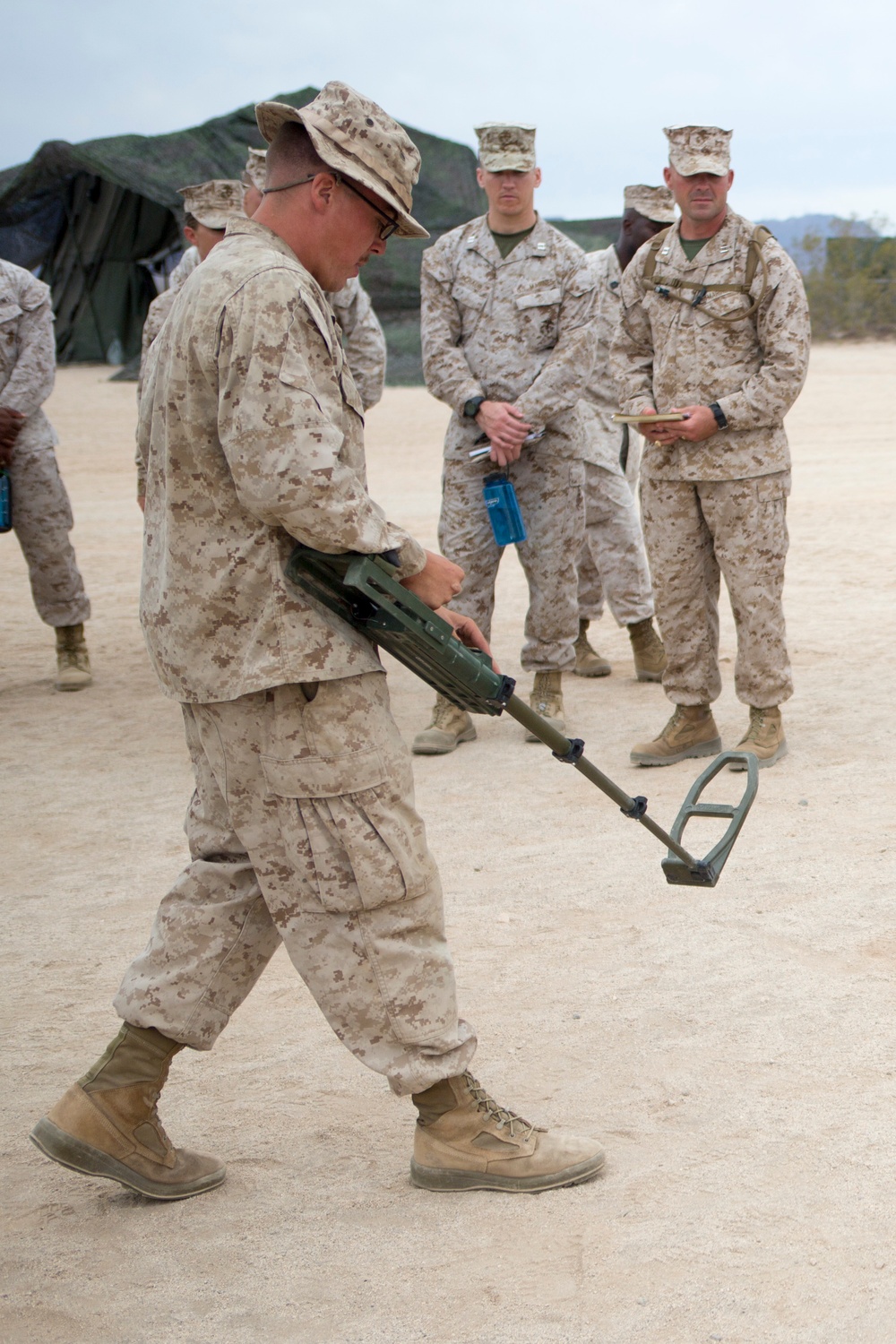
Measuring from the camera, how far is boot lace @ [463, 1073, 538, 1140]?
2785mm

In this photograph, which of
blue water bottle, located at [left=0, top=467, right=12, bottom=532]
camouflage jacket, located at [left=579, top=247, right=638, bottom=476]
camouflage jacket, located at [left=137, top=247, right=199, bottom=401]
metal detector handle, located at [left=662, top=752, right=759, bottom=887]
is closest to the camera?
metal detector handle, located at [left=662, top=752, right=759, bottom=887]

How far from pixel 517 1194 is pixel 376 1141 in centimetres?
37

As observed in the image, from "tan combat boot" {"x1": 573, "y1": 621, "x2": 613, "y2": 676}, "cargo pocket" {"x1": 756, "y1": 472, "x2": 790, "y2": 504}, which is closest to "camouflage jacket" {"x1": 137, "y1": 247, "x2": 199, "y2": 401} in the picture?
"cargo pocket" {"x1": 756, "y1": 472, "x2": 790, "y2": 504}

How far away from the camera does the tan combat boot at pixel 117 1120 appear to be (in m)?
2.76

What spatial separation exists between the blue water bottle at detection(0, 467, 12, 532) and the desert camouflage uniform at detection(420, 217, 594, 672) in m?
2.12

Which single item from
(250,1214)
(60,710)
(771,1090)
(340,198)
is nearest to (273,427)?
(340,198)

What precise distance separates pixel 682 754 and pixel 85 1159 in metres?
3.24

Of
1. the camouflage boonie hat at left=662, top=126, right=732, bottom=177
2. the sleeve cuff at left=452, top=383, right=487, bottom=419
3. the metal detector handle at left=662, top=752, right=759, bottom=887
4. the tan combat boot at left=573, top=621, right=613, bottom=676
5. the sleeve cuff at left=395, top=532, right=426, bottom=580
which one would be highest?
the camouflage boonie hat at left=662, top=126, right=732, bottom=177

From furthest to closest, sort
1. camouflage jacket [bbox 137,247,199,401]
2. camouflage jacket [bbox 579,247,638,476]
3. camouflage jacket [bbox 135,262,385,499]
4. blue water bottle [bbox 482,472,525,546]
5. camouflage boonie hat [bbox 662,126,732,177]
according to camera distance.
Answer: camouflage jacket [bbox 579,247,638,476], camouflage jacket [bbox 135,262,385,499], blue water bottle [bbox 482,472,525,546], camouflage jacket [bbox 137,247,199,401], camouflage boonie hat [bbox 662,126,732,177]

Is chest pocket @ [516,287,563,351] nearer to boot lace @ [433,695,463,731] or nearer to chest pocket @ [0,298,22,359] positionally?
boot lace @ [433,695,463,731]

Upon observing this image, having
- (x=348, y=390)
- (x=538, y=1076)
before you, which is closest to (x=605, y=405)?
(x=538, y=1076)

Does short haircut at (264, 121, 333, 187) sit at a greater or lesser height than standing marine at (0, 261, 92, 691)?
greater

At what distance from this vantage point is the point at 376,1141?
301 cm

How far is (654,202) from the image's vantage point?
6.67 m
